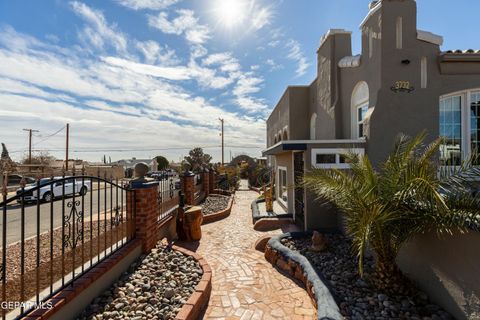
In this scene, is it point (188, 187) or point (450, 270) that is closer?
point (450, 270)

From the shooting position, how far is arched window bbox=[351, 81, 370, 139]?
683 cm

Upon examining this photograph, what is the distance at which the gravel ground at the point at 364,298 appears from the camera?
3.52 meters

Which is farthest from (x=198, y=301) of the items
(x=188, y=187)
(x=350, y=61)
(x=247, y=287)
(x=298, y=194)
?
(x=350, y=61)

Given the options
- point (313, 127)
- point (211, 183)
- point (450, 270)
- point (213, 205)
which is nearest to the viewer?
point (450, 270)

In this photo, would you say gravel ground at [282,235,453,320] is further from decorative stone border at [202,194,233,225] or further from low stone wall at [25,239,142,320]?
decorative stone border at [202,194,233,225]

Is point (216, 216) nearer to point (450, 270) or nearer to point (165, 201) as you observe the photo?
point (165, 201)

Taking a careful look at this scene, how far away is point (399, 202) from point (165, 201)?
6.20 meters

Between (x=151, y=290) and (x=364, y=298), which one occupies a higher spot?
(x=151, y=290)

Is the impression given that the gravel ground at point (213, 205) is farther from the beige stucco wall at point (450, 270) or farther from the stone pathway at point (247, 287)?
the beige stucco wall at point (450, 270)

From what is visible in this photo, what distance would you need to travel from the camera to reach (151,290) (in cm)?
389

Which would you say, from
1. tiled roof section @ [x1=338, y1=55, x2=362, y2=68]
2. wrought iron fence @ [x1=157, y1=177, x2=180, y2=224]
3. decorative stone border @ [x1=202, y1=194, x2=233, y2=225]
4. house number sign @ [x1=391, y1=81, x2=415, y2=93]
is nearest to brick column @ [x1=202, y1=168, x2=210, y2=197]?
decorative stone border @ [x1=202, y1=194, x2=233, y2=225]

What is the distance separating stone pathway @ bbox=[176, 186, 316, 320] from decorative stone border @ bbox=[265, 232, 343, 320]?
18 cm

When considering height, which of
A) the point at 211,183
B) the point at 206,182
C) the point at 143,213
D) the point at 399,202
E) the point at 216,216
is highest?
the point at 399,202

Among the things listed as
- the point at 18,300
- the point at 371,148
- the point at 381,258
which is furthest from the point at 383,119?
the point at 18,300
